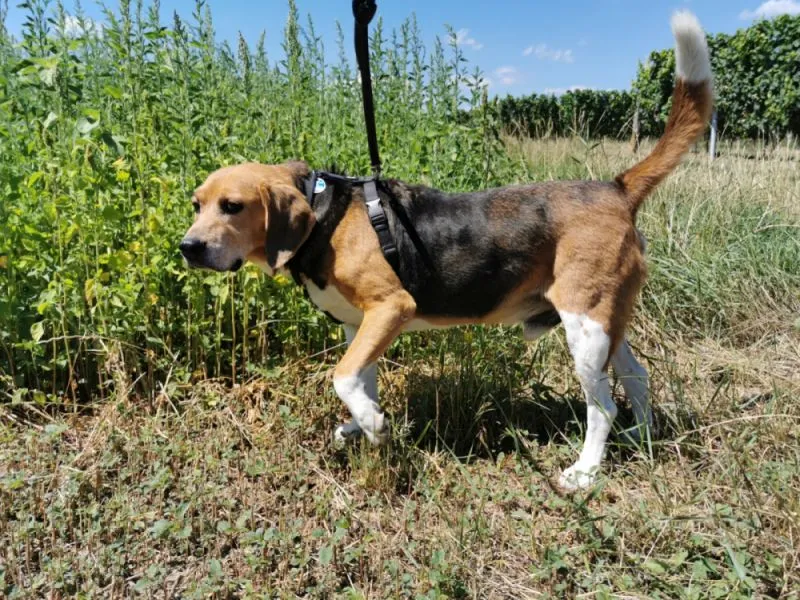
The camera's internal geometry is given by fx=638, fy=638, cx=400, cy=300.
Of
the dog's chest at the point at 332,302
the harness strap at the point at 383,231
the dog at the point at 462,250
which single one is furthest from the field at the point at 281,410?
the harness strap at the point at 383,231

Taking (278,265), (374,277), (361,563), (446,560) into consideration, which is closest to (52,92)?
(278,265)

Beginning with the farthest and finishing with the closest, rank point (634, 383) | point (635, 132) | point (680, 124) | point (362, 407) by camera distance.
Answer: point (635, 132) → point (634, 383) → point (680, 124) → point (362, 407)

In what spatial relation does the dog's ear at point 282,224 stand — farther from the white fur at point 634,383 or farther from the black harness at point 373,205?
the white fur at point 634,383

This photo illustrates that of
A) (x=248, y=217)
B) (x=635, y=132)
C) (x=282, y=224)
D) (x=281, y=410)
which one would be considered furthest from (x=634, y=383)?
(x=635, y=132)

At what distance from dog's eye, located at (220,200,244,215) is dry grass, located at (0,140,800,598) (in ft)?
3.82

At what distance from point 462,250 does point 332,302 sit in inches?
30.1

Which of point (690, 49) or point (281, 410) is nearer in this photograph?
point (690, 49)

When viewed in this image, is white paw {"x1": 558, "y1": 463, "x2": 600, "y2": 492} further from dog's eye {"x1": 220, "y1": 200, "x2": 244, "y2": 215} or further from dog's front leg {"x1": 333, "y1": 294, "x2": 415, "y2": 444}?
dog's eye {"x1": 220, "y1": 200, "x2": 244, "y2": 215}

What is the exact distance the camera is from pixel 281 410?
3.68 m

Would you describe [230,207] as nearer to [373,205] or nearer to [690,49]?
[373,205]

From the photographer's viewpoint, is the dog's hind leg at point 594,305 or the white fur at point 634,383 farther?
the white fur at point 634,383

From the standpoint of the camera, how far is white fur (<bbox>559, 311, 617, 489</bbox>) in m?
3.32

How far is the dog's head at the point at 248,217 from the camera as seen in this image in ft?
10.5

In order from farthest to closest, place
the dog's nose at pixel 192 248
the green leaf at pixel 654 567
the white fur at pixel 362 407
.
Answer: the white fur at pixel 362 407 → the dog's nose at pixel 192 248 → the green leaf at pixel 654 567
